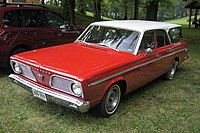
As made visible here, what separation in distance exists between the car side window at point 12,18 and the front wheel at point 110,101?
336cm

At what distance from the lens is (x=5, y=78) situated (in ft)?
20.4

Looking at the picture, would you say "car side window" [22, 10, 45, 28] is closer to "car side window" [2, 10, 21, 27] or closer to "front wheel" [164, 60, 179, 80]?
"car side window" [2, 10, 21, 27]

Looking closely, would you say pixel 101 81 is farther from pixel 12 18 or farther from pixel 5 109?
pixel 12 18

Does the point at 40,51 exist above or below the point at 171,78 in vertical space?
above

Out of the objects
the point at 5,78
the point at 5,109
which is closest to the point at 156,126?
the point at 5,109

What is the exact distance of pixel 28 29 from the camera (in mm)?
6516

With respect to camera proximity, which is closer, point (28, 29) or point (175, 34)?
point (28, 29)

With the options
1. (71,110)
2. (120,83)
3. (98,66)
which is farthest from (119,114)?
(98,66)

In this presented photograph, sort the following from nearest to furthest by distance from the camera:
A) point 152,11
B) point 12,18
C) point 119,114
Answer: point 119,114 < point 12,18 < point 152,11

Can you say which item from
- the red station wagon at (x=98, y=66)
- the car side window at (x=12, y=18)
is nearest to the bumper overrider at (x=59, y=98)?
the red station wagon at (x=98, y=66)

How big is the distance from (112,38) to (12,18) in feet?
9.05

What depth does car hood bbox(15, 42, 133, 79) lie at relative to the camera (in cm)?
386

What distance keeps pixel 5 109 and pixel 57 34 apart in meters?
3.30

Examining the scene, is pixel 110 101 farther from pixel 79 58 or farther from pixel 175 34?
pixel 175 34
